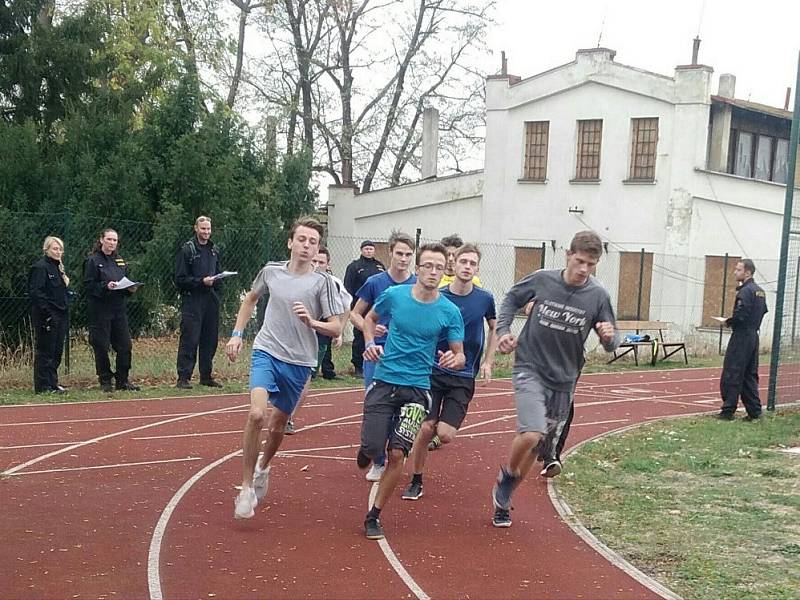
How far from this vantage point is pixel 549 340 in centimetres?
752

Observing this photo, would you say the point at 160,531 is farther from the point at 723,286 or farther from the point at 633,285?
the point at 633,285

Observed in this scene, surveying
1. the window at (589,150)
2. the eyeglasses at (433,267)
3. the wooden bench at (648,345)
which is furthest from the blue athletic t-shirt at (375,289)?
the window at (589,150)

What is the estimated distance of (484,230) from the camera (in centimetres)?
3053

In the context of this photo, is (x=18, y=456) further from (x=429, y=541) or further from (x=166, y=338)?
(x=166, y=338)

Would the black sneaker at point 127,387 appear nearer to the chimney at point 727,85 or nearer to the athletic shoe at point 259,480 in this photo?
the athletic shoe at point 259,480

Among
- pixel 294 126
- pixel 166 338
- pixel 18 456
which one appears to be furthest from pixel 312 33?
pixel 18 456

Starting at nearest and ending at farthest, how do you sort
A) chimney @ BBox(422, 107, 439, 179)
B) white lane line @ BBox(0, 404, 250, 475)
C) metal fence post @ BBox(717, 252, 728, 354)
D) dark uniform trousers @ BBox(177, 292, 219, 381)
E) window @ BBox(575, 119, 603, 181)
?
white lane line @ BBox(0, 404, 250, 475)
dark uniform trousers @ BBox(177, 292, 219, 381)
metal fence post @ BBox(717, 252, 728, 354)
window @ BBox(575, 119, 603, 181)
chimney @ BBox(422, 107, 439, 179)

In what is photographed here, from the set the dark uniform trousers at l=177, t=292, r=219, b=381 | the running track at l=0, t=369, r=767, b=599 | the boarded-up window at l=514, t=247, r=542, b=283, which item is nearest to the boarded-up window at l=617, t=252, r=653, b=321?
the boarded-up window at l=514, t=247, r=542, b=283

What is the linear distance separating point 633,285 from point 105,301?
57.3 ft

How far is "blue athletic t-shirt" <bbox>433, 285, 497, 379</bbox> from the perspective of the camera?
8.54 metres

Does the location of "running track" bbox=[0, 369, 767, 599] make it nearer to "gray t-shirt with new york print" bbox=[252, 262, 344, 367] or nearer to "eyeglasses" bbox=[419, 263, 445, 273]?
"gray t-shirt with new york print" bbox=[252, 262, 344, 367]

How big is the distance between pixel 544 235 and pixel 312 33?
14.5 meters

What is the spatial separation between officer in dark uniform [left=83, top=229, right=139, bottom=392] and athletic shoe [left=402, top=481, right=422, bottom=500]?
6695 mm

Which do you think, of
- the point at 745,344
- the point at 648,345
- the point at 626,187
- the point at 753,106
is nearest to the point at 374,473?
the point at 745,344
